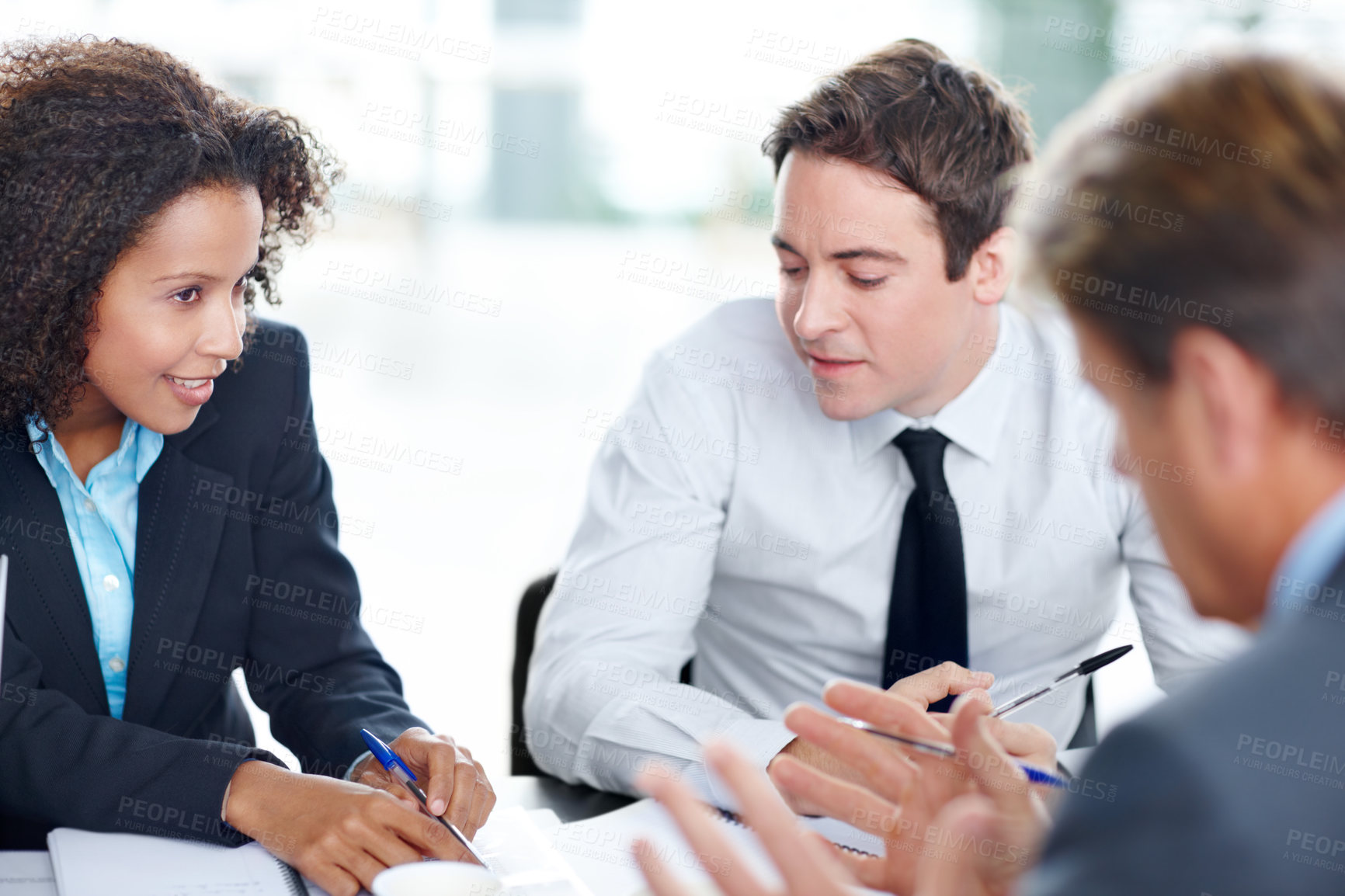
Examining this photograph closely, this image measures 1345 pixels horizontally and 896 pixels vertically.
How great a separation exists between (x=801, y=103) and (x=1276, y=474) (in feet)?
3.76

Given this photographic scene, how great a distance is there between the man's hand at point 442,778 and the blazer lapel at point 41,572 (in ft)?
1.22

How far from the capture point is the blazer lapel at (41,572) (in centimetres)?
130

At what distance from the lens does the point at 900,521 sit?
1.66 metres

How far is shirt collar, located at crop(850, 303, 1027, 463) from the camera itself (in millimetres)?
1693

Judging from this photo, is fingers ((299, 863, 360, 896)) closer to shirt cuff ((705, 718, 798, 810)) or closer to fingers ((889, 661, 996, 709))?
shirt cuff ((705, 718, 798, 810))

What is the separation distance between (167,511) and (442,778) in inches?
21.1

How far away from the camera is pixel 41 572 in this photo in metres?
1.30

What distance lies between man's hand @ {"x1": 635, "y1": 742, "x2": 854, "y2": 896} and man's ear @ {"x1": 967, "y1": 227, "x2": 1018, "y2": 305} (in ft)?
3.75

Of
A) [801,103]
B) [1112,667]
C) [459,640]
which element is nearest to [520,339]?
[459,640]

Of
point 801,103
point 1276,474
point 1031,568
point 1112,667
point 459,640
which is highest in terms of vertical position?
point 801,103

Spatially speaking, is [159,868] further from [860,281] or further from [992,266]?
[992,266]

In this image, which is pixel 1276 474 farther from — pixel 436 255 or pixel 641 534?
pixel 436 255

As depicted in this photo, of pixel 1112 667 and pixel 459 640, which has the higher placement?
pixel 1112 667

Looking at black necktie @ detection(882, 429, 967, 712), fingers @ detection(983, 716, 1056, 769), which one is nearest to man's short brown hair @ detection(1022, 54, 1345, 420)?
fingers @ detection(983, 716, 1056, 769)
